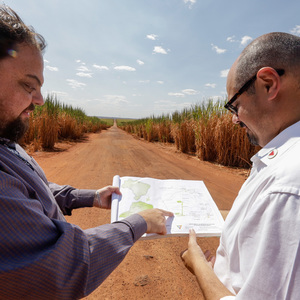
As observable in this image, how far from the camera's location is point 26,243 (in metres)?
0.69

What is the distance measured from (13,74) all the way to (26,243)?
0.81m

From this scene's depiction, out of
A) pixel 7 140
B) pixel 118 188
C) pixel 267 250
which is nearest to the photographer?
pixel 267 250

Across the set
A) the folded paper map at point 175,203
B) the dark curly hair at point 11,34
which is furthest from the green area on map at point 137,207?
the dark curly hair at point 11,34

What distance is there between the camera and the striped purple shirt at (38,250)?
2.17 feet

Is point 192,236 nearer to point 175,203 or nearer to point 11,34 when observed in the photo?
point 175,203

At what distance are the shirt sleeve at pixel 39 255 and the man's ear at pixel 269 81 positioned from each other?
112cm

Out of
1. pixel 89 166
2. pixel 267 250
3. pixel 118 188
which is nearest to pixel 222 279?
pixel 267 250

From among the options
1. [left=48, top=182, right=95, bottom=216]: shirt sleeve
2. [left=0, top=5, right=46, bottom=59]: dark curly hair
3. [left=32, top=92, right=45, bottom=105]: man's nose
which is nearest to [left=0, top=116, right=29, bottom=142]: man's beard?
[left=32, top=92, right=45, bottom=105]: man's nose

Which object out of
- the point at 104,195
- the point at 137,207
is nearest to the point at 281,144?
the point at 137,207

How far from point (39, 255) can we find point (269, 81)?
1.26 metres

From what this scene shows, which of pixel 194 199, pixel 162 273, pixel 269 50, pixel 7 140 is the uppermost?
pixel 269 50

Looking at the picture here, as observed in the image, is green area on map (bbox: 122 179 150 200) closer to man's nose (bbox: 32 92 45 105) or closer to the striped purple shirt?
the striped purple shirt

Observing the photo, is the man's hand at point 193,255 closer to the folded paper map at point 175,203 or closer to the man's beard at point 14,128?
the folded paper map at point 175,203

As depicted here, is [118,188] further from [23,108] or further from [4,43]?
[4,43]
